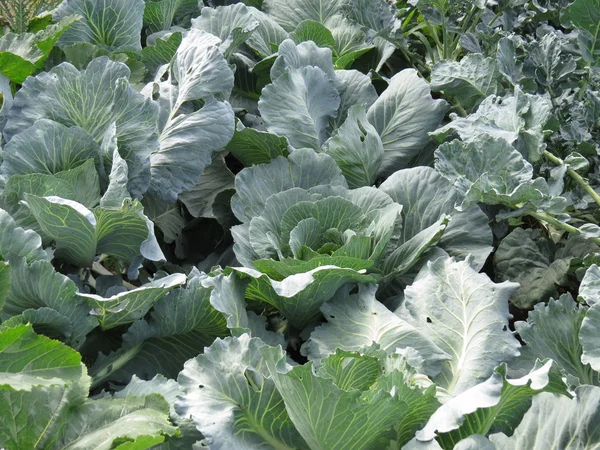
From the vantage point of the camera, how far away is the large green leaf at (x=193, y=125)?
1.29 metres

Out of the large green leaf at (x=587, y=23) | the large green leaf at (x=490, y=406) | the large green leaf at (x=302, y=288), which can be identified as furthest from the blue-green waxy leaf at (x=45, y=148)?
the large green leaf at (x=587, y=23)

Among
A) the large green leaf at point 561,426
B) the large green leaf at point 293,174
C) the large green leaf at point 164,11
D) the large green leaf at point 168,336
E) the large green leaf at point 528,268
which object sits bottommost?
the large green leaf at point 528,268

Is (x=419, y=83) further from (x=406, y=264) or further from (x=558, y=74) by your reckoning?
(x=406, y=264)

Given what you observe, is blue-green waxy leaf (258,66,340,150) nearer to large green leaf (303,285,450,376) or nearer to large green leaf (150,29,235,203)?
large green leaf (150,29,235,203)

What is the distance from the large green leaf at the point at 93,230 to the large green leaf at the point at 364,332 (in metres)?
0.27

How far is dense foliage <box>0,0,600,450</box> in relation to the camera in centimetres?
87

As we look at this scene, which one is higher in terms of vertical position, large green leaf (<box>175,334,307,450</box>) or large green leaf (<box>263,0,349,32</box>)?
large green leaf (<box>263,0,349,32</box>)

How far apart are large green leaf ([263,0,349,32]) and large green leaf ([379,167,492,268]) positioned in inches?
26.6

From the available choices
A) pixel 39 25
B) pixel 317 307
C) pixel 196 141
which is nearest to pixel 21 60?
pixel 39 25

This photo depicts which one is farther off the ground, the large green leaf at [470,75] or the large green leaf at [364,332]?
the large green leaf at [470,75]

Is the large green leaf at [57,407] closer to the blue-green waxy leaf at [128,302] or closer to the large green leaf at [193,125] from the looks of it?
the blue-green waxy leaf at [128,302]

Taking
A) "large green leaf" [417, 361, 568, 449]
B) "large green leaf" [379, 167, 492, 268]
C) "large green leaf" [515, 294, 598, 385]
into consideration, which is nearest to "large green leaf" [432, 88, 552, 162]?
"large green leaf" [379, 167, 492, 268]

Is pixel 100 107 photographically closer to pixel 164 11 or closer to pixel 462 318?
pixel 164 11

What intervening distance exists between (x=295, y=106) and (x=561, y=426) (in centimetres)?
78
